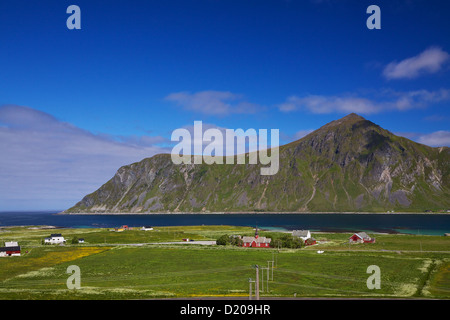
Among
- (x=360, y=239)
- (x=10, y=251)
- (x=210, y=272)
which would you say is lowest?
(x=360, y=239)

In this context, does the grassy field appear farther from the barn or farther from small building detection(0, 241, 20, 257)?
the barn

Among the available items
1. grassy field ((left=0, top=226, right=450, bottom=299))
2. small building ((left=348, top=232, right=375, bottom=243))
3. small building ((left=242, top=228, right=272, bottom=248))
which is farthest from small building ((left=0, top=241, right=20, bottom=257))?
small building ((left=348, top=232, right=375, bottom=243))

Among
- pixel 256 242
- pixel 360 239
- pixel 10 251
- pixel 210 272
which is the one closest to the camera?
pixel 210 272

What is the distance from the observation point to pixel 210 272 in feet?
225

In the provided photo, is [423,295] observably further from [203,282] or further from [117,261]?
[117,261]

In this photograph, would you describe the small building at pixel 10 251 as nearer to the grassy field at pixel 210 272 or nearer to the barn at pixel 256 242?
the grassy field at pixel 210 272

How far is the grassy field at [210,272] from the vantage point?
49.7 meters

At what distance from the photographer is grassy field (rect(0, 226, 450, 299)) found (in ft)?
163

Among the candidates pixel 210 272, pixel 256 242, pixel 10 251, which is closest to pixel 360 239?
pixel 256 242

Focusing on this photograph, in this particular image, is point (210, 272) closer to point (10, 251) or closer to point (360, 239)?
point (10, 251)

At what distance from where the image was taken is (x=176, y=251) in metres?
101
